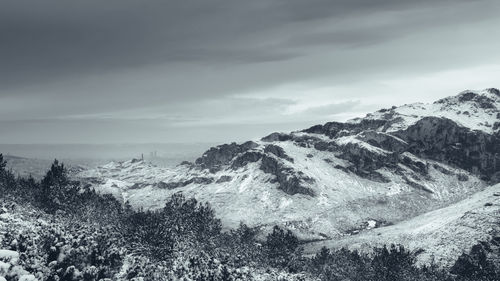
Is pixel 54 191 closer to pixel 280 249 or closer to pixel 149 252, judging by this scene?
pixel 149 252

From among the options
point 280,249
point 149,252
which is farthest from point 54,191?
point 280,249

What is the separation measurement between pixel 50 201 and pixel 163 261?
71.3 m

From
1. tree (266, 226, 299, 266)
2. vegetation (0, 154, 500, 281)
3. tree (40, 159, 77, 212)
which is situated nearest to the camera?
vegetation (0, 154, 500, 281)

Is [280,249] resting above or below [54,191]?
below

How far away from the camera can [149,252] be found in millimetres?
134125

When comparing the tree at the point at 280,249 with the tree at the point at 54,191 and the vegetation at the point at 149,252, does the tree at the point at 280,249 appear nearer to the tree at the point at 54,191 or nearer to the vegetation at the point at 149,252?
the vegetation at the point at 149,252

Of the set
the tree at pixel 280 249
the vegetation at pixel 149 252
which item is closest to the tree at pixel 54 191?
the vegetation at pixel 149 252

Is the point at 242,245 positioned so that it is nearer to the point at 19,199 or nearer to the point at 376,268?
the point at 376,268

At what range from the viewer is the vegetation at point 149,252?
247 ft

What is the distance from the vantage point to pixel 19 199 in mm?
168875

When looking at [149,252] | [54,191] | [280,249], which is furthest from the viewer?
[54,191]

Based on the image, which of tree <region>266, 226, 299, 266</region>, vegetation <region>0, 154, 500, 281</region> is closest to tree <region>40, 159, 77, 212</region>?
vegetation <region>0, 154, 500, 281</region>

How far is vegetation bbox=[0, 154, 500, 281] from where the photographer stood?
7538cm

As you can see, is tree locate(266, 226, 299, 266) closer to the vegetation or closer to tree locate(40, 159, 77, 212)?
the vegetation
